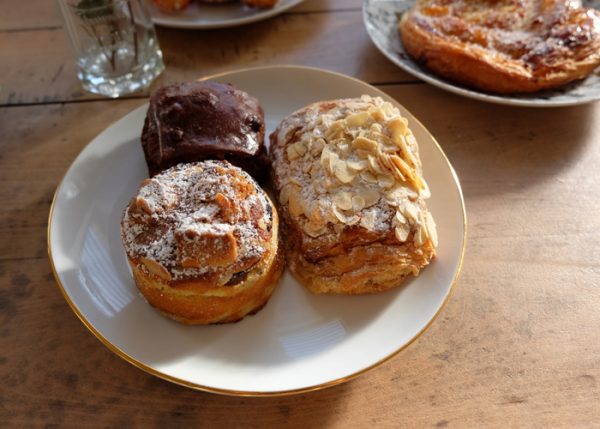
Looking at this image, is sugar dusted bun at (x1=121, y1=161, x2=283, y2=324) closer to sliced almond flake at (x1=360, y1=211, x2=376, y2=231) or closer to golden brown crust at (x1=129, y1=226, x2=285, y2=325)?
golden brown crust at (x1=129, y1=226, x2=285, y2=325)


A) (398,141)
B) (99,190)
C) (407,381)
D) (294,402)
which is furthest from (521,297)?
(99,190)

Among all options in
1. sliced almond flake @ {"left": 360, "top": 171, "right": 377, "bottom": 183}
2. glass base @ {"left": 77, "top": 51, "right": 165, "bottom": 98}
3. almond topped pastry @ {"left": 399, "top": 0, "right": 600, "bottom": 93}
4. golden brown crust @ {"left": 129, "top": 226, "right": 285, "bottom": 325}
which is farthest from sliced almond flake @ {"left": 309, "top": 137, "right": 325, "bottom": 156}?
glass base @ {"left": 77, "top": 51, "right": 165, "bottom": 98}

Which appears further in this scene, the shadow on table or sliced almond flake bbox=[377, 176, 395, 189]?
the shadow on table

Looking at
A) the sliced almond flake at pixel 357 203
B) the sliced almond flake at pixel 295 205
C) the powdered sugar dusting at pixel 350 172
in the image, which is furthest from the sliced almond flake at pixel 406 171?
the sliced almond flake at pixel 295 205

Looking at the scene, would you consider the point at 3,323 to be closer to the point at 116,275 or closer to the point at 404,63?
the point at 116,275

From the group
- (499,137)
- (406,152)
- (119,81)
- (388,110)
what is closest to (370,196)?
(406,152)

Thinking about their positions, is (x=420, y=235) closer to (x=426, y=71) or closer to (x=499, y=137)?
(x=499, y=137)

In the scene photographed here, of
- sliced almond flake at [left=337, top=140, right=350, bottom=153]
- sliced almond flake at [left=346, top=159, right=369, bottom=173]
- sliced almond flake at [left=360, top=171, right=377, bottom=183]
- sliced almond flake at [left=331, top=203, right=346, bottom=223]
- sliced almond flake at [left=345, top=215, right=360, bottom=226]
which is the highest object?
sliced almond flake at [left=337, top=140, right=350, bottom=153]

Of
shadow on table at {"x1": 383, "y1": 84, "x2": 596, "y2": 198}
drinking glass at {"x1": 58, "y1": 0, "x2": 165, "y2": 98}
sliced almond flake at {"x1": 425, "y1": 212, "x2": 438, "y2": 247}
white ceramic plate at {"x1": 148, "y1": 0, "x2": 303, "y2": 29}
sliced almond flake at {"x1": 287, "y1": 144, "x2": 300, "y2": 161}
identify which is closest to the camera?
sliced almond flake at {"x1": 425, "y1": 212, "x2": 438, "y2": 247}
